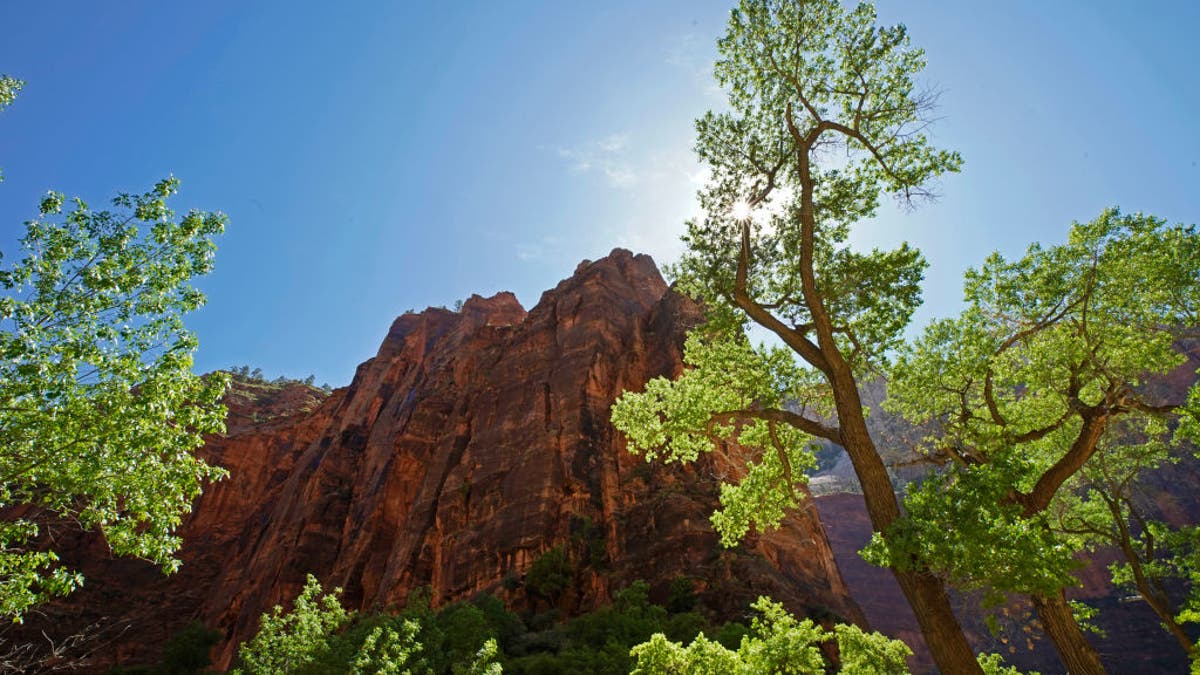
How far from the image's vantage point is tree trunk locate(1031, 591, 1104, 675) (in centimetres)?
969

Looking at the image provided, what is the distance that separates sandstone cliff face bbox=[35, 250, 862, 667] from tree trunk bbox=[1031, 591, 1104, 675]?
16.5m

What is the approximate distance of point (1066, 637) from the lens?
988cm

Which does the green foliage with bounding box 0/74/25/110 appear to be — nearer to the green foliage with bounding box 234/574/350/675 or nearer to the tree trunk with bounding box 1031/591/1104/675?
the green foliage with bounding box 234/574/350/675

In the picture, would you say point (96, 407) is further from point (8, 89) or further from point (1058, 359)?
point (1058, 359)

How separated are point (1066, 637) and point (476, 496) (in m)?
36.0

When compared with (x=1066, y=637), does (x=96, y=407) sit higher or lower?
higher

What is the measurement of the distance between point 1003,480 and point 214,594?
68.9 metres

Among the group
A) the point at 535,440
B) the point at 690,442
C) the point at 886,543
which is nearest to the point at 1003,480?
the point at 886,543

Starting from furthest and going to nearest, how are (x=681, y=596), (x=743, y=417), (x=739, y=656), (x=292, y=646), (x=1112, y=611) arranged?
(x=1112, y=611), (x=681, y=596), (x=292, y=646), (x=743, y=417), (x=739, y=656)

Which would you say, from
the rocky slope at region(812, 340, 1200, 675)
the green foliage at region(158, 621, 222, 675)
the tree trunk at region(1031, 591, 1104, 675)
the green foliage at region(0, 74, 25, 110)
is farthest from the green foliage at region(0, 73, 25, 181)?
the rocky slope at region(812, 340, 1200, 675)

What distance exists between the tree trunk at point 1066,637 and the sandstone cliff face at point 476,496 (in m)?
16.5

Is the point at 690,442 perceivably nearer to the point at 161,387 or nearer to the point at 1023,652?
the point at 161,387

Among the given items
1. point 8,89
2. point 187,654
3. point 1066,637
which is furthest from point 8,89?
point 187,654

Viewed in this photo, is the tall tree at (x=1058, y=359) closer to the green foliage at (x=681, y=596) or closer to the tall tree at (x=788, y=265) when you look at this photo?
the tall tree at (x=788, y=265)
